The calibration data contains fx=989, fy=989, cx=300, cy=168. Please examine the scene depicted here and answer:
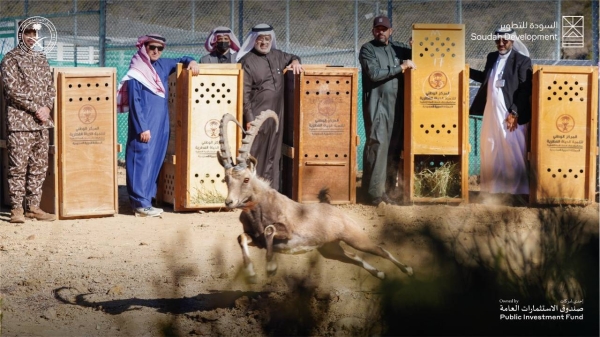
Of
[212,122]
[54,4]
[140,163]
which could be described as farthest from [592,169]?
[54,4]

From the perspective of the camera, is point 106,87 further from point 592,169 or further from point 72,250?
point 592,169

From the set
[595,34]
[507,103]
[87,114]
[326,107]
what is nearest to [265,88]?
[326,107]

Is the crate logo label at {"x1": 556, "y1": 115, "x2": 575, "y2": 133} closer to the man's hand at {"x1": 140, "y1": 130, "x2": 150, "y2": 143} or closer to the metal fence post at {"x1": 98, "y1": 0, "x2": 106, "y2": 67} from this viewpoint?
the man's hand at {"x1": 140, "y1": 130, "x2": 150, "y2": 143}

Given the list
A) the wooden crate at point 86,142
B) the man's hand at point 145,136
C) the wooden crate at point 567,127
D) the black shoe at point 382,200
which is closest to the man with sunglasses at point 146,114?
the man's hand at point 145,136

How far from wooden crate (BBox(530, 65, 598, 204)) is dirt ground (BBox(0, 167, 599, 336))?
2148 millimetres

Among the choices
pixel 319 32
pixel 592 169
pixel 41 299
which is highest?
pixel 319 32

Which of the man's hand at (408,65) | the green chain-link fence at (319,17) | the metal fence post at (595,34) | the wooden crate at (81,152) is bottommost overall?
the wooden crate at (81,152)

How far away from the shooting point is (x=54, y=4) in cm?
3145

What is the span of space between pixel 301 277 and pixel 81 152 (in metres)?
5.96

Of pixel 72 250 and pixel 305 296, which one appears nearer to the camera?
pixel 305 296

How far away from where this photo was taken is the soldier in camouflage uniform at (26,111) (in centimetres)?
1008

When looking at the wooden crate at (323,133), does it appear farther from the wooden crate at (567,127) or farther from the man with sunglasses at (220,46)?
the wooden crate at (567,127)

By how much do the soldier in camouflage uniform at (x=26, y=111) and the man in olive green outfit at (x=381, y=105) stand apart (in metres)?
3.48

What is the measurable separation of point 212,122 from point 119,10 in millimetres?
22933
